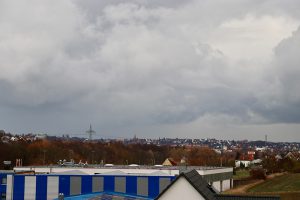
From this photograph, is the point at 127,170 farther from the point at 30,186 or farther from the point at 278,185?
the point at 278,185

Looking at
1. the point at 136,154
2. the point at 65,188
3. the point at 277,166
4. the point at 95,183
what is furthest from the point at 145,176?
the point at 136,154

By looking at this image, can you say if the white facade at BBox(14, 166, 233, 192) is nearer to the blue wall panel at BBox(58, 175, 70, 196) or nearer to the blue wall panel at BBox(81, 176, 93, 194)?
the blue wall panel at BBox(58, 175, 70, 196)

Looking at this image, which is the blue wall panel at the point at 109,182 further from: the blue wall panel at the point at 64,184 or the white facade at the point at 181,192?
the white facade at the point at 181,192

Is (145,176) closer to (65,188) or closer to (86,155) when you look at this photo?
(65,188)

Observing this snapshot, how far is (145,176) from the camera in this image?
55.8 metres

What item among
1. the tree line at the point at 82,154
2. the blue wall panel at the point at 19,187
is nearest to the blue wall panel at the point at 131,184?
the blue wall panel at the point at 19,187

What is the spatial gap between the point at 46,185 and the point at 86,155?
10374 centimetres

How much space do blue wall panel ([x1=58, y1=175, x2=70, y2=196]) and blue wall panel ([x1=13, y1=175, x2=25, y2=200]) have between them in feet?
13.3

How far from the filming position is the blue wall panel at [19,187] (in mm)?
55719

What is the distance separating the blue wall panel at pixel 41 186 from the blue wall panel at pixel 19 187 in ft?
5.34

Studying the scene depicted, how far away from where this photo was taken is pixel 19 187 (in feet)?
184

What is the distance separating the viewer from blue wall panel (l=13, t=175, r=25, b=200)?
5572 cm

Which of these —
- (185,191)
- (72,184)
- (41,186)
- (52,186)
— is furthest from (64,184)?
(185,191)

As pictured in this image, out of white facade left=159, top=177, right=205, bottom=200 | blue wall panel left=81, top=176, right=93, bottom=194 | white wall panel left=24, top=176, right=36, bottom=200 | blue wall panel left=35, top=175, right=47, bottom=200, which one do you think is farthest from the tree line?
white facade left=159, top=177, right=205, bottom=200
